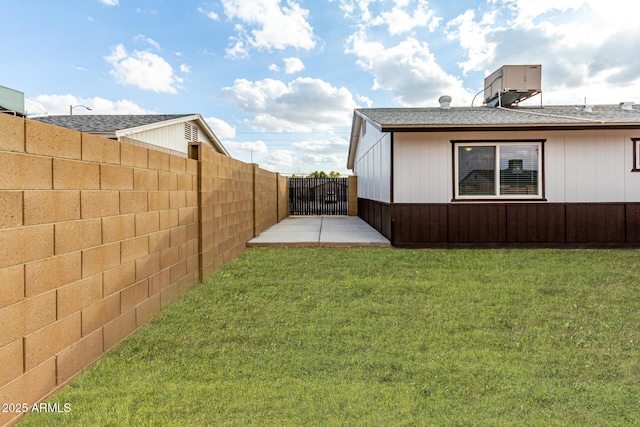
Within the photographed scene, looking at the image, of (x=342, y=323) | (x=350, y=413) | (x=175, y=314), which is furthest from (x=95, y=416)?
(x=342, y=323)

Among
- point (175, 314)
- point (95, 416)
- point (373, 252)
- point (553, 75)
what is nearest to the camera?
point (95, 416)

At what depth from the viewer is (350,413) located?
6.11 feet

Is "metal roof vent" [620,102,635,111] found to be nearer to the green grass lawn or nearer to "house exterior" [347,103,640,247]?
"house exterior" [347,103,640,247]

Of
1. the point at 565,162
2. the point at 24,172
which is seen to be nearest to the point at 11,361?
the point at 24,172

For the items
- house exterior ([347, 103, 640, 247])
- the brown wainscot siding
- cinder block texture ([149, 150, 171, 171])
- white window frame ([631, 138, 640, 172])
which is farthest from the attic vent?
white window frame ([631, 138, 640, 172])

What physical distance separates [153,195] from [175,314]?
1.27 meters

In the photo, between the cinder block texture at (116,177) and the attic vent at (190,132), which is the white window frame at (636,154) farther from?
the attic vent at (190,132)

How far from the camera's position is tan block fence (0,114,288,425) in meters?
1.79

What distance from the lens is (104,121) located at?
12047 millimetres

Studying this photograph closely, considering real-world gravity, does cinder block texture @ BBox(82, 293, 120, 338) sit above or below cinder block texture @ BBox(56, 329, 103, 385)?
above

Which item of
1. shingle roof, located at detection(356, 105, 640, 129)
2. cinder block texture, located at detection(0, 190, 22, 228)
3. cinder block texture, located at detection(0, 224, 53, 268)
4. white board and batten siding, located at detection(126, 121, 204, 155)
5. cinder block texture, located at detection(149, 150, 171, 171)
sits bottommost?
cinder block texture, located at detection(0, 224, 53, 268)

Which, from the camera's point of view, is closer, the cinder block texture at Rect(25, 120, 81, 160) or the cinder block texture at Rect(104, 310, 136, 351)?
the cinder block texture at Rect(25, 120, 81, 160)

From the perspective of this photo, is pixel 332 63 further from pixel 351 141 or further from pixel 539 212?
pixel 539 212

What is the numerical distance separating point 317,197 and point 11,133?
Answer: 15224 mm
